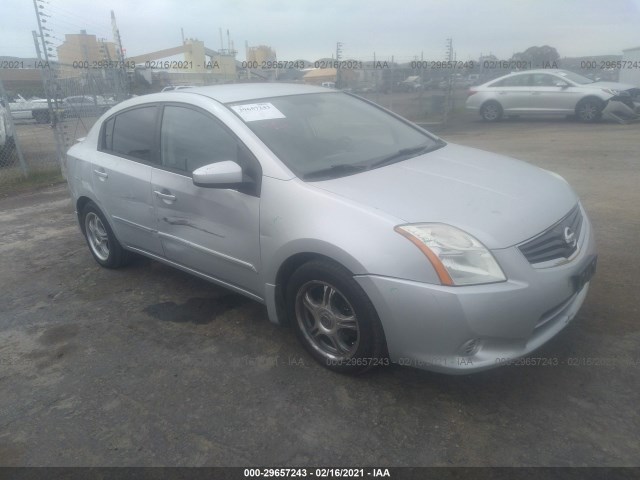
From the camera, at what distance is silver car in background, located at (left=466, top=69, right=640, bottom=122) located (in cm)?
1336

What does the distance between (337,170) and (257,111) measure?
780 millimetres

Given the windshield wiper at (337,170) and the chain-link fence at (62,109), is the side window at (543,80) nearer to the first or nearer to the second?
the chain-link fence at (62,109)

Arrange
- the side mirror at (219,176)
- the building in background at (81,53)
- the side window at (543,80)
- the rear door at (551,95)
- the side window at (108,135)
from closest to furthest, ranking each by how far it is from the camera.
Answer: the side mirror at (219,176)
the side window at (108,135)
the building in background at (81,53)
the rear door at (551,95)
the side window at (543,80)

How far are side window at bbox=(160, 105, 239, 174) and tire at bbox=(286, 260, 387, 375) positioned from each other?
0.92 m

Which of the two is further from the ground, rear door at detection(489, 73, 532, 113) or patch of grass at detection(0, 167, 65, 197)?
rear door at detection(489, 73, 532, 113)

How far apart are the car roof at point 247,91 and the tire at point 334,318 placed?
4.86 feet

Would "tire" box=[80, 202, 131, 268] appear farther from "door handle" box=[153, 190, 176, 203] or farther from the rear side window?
"door handle" box=[153, 190, 176, 203]

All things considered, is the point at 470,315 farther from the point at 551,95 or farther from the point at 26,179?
the point at 551,95

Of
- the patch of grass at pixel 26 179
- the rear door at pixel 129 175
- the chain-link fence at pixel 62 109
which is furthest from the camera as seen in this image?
the patch of grass at pixel 26 179

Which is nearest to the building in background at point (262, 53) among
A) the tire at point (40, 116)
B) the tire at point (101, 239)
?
the tire at point (40, 116)

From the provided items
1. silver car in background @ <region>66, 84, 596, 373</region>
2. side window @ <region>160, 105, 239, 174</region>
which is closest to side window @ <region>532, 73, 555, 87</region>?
silver car in background @ <region>66, 84, 596, 373</region>

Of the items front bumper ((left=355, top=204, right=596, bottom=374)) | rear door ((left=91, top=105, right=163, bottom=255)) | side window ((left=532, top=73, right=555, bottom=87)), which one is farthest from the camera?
side window ((left=532, top=73, right=555, bottom=87))

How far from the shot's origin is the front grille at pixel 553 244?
2.63 meters

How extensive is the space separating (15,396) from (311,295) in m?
1.85
